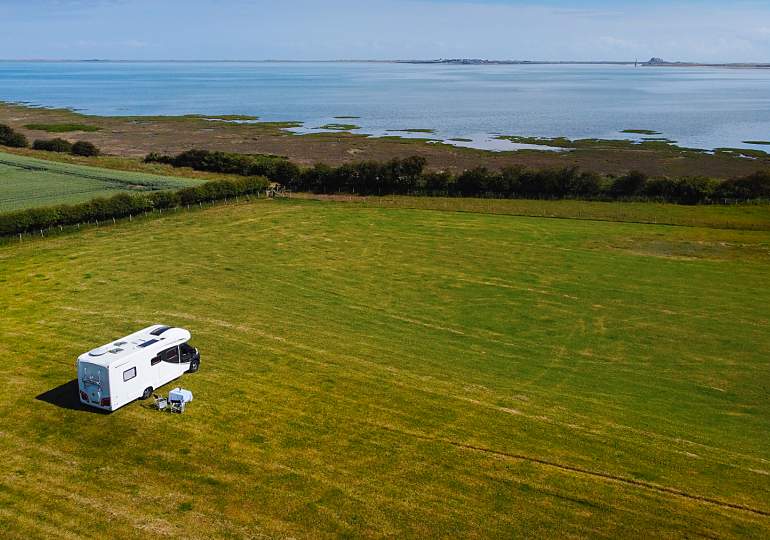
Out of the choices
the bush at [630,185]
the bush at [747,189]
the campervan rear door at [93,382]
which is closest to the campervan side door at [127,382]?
→ the campervan rear door at [93,382]

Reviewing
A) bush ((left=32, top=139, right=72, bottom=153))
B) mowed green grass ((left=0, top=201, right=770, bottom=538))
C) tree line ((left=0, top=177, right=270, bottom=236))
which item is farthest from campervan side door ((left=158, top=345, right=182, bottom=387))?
bush ((left=32, top=139, right=72, bottom=153))

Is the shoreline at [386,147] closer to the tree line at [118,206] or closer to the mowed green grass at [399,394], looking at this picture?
the tree line at [118,206]

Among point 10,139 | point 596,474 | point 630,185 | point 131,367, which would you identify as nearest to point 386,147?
point 630,185

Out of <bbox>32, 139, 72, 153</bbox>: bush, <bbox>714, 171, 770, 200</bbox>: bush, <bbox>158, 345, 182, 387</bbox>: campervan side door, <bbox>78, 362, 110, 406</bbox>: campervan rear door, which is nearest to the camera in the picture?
<bbox>78, 362, 110, 406</bbox>: campervan rear door

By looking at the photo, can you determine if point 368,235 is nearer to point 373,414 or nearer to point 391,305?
point 391,305

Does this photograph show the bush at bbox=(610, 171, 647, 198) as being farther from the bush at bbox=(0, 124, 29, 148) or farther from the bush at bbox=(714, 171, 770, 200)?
the bush at bbox=(0, 124, 29, 148)

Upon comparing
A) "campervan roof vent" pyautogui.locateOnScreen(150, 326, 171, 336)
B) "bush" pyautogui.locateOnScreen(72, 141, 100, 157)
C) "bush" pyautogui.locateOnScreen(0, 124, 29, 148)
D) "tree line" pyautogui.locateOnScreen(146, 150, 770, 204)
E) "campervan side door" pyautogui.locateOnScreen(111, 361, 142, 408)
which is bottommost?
"campervan side door" pyautogui.locateOnScreen(111, 361, 142, 408)

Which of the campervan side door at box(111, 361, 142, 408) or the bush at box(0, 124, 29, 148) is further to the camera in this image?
the bush at box(0, 124, 29, 148)

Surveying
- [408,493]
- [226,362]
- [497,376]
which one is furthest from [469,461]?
[226,362]

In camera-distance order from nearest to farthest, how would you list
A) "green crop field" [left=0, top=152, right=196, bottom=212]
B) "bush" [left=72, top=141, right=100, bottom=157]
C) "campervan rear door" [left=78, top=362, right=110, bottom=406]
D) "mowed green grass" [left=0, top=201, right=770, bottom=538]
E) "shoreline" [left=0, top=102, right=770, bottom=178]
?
"mowed green grass" [left=0, top=201, right=770, bottom=538] < "campervan rear door" [left=78, top=362, right=110, bottom=406] < "green crop field" [left=0, top=152, right=196, bottom=212] < "shoreline" [left=0, top=102, right=770, bottom=178] < "bush" [left=72, top=141, right=100, bottom=157]
